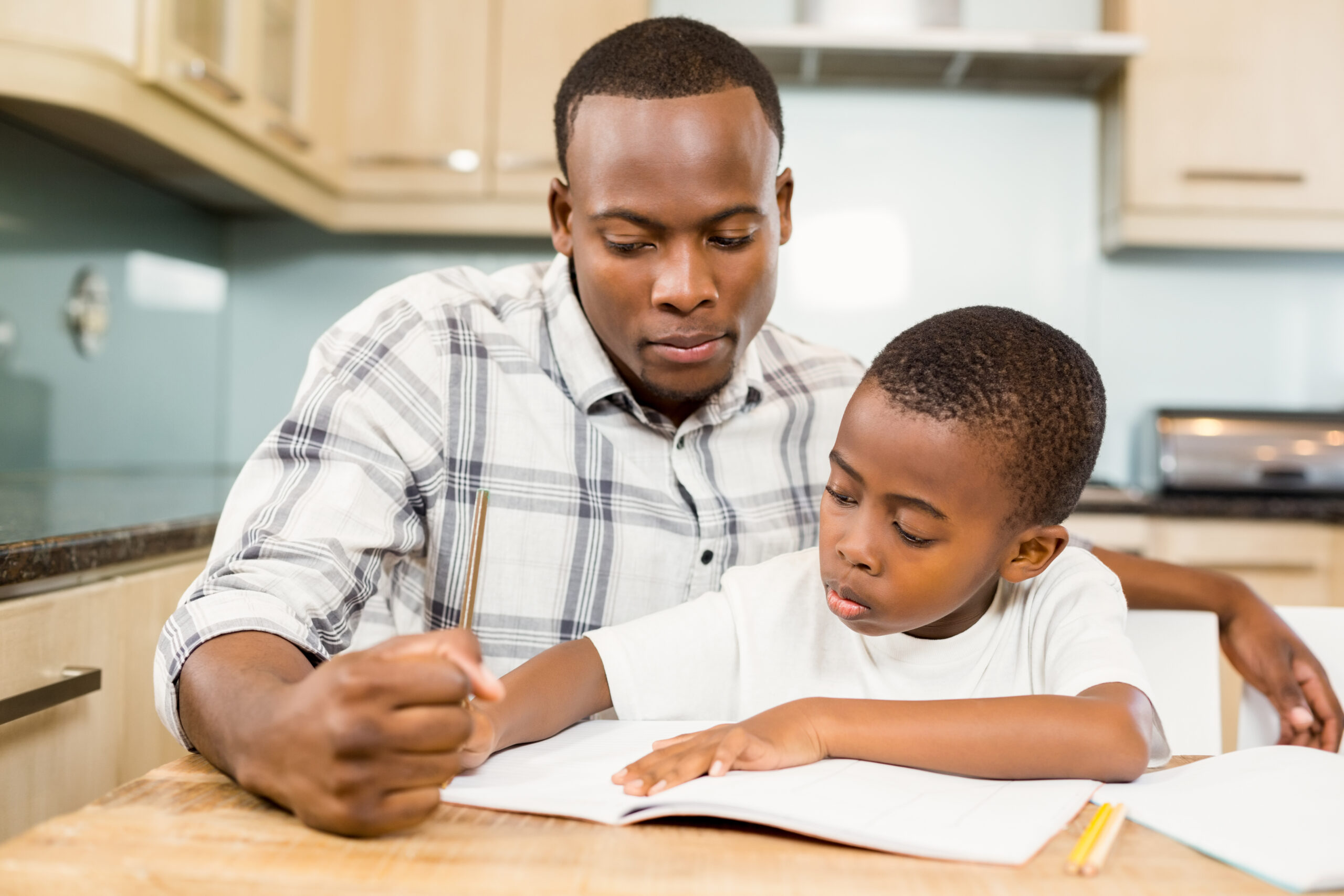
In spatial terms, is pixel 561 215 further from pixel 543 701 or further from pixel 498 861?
pixel 498 861

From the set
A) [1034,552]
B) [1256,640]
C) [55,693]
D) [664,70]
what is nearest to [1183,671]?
[1256,640]

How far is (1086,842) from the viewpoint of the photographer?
1.67 ft

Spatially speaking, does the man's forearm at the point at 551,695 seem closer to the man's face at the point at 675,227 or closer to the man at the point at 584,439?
the man at the point at 584,439

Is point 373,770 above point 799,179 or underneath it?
underneath

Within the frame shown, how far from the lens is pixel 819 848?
0.50 m

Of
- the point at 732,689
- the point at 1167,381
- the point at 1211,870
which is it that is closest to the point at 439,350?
the point at 732,689

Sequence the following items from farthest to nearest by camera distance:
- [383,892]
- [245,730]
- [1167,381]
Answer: [1167,381], [245,730], [383,892]

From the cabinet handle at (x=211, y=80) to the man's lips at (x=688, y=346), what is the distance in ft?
3.62

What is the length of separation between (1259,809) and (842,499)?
34 centimetres

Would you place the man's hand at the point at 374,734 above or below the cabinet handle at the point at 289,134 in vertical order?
below

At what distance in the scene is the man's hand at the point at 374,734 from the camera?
0.50 metres

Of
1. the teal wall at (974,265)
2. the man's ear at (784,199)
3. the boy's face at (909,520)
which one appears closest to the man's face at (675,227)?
the man's ear at (784,199)

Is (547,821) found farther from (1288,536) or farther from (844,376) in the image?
(1288,536)

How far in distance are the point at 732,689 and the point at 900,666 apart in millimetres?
137
